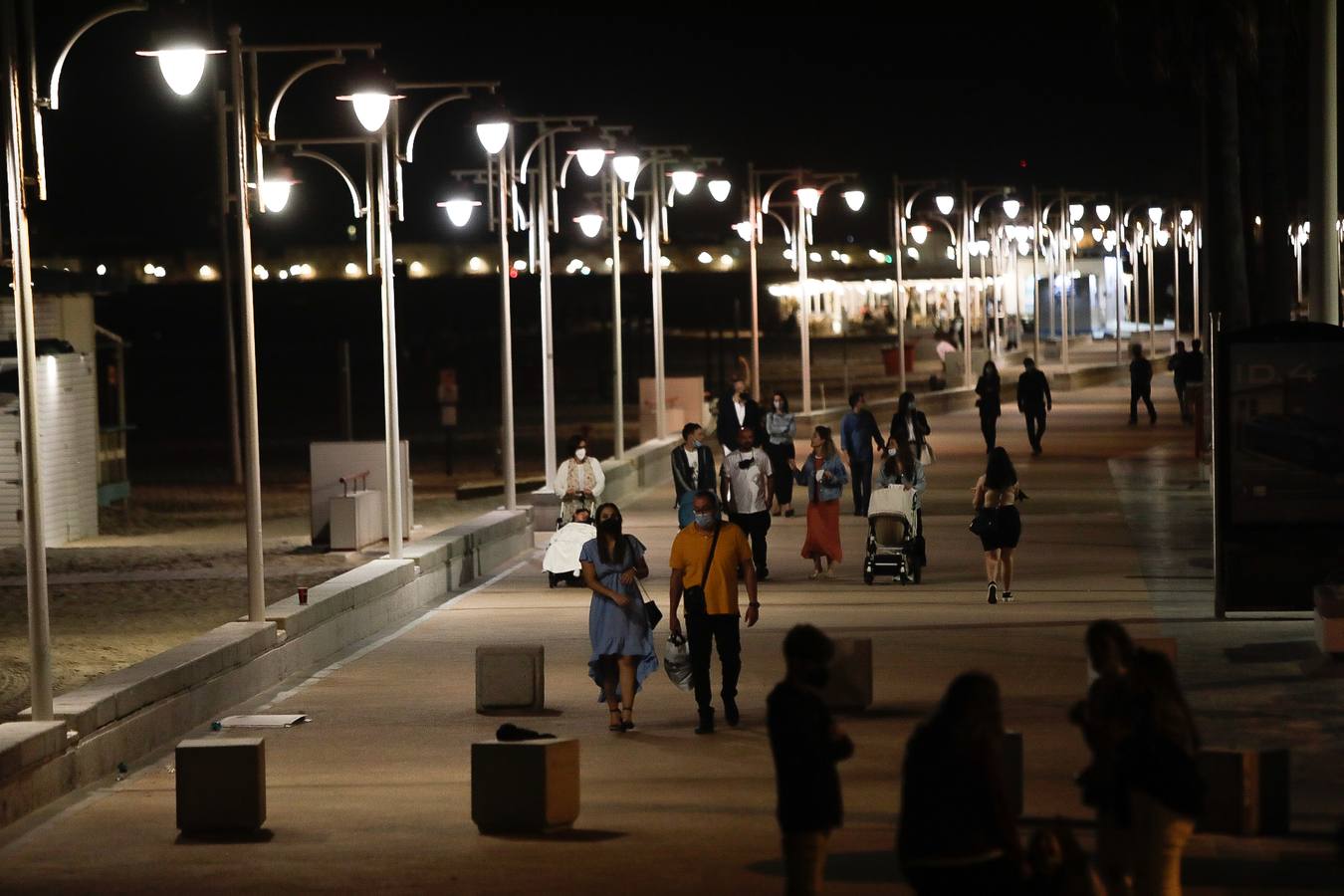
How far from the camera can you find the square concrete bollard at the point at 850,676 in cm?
1603

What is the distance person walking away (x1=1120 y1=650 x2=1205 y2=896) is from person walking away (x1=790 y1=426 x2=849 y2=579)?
16.0 meters

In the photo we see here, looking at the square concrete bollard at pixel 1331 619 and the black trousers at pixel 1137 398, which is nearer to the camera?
the square concrete bollard at pixel 1331 619

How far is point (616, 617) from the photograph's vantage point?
15781mm

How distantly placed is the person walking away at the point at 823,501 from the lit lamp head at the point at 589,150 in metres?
7.94

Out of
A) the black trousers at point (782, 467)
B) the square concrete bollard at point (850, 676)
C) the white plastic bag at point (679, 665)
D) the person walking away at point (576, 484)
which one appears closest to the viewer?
the white plastic bag at point (679, 665)

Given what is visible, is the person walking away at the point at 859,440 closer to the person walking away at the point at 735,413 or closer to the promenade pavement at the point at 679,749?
the person walking away at the point at 735,413

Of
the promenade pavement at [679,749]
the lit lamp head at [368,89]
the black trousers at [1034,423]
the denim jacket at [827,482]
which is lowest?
the promenade pavement at [679,749]

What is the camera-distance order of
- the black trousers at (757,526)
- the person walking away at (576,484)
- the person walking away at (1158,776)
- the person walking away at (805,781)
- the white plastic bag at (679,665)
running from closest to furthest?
the person walking away at (1158,776) → the person walking away at (805,781) → the white plastic bag at (679,665) → the black trousers at (757,526) → the person walking away at (576,484)

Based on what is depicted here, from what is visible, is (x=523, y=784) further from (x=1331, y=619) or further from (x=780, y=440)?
(x=780, y=440)


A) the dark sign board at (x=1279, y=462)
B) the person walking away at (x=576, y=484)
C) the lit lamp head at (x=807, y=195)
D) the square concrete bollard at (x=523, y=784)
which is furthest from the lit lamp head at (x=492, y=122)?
the lit lamp head at (x=807, y=195)

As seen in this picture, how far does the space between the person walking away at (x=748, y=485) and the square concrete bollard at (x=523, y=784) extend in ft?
37.0

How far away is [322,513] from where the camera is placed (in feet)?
99.1

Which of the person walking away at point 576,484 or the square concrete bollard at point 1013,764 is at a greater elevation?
the person walking away at point 576,484

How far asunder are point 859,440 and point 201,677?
15706 mm
